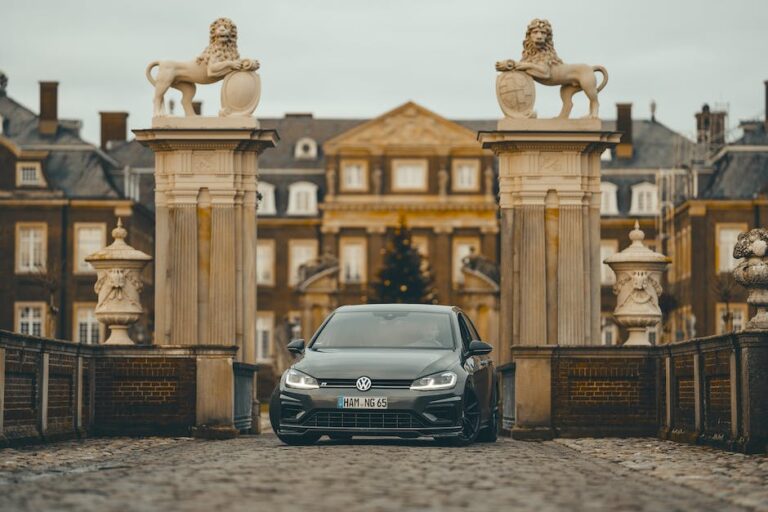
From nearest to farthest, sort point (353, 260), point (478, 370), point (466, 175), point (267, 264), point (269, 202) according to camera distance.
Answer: point (478, 370) < point (466, 175) < point (353, 260) < point (267, 264) < point (269, 202)

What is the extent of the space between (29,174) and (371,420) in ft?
197

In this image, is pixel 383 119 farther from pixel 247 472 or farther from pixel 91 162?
pixel 247 472

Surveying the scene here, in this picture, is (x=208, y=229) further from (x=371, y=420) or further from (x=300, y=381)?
(x=371, y=420)

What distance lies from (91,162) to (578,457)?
61.6 metres

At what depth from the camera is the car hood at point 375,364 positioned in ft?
57.5

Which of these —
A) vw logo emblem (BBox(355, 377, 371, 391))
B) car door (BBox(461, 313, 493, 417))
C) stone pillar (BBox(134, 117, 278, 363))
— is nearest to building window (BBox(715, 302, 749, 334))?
stone pillar (BBox(134, 117, 278, 363))

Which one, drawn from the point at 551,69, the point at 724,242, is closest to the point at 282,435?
the point at 551,69

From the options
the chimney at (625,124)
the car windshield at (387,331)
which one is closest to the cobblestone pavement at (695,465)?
the car windshield at (387,331)

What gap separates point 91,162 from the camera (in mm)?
76938

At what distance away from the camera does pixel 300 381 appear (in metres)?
17.7

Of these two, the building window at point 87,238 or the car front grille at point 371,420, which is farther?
the building window at point 87,238

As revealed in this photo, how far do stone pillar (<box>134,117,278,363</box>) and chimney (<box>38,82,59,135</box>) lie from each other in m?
52.1

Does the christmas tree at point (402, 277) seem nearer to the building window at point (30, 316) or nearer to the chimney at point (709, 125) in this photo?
the building window at point (30, 316)

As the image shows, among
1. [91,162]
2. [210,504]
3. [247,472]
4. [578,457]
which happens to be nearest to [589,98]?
[578,457]
